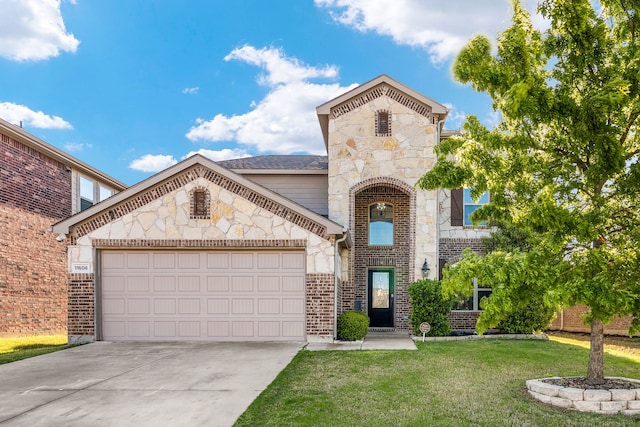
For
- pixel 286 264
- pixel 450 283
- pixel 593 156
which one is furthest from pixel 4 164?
pixel 593 156

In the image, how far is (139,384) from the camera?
781cm

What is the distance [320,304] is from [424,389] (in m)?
5.20

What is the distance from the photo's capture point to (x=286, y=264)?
12734 millimetres

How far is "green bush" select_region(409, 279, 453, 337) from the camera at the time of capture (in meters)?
14.1

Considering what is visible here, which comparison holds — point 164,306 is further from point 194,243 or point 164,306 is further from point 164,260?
point 194,243

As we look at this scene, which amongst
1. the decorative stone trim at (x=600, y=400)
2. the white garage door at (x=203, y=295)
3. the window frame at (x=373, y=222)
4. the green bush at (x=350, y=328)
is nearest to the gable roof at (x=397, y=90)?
the window frame at (x=373, y=222)

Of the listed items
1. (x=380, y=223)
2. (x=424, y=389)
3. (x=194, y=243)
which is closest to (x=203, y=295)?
(x=194, y=243)

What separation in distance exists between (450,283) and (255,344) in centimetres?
683

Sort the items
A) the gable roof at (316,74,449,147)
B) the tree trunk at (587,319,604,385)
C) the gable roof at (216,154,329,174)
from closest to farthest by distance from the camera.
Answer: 1. the tree trunk at (587,319,604,385)
2. the gable roof at (316,74,449,147)
3. the gable roof at (216,154,329,174)

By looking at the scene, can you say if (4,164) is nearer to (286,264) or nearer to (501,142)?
(286,264)

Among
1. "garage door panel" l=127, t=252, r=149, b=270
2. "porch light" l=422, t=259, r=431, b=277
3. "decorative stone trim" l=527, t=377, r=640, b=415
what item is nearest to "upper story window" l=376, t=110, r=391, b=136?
"porch light" l=422, t=259, r=431, b=277

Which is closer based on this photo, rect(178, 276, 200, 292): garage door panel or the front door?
rect(178, 276, 200, 292): garage door panel

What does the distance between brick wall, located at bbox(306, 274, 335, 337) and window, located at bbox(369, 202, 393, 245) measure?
463cm

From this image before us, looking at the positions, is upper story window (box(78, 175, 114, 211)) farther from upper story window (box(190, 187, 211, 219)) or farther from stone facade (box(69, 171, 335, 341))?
upper story window (box(190, 187, 211, 219))
